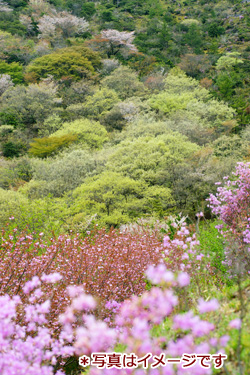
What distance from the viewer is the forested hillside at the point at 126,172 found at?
3.19 metres

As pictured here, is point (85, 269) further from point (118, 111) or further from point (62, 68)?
point (62, 68)

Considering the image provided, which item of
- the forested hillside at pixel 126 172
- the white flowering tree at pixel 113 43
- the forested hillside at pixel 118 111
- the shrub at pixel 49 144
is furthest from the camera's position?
the white flowering tree at pixel 113 43

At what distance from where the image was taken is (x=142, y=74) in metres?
39.2

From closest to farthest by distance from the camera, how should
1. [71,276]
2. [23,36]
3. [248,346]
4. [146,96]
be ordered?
[248,346], [71,276], [146,96], [23,36]

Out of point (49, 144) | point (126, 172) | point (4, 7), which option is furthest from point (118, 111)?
point (4, 7)

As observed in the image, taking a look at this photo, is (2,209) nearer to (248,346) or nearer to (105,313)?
(105,313)

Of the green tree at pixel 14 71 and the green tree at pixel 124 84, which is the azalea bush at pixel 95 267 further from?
the green tree at pixel 14 71

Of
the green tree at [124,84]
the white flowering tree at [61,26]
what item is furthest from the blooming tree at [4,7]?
the green tree at [124,84]

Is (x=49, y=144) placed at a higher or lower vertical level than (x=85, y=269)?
higher

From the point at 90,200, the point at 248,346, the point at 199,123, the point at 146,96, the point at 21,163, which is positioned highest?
the point at 146,96

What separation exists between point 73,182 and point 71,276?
44.7ft

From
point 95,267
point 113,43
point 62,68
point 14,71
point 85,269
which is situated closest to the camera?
→ point 85,269

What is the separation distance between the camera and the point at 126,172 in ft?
57.6

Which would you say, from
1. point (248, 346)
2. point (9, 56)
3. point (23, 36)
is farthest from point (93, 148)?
point (23, 36)
